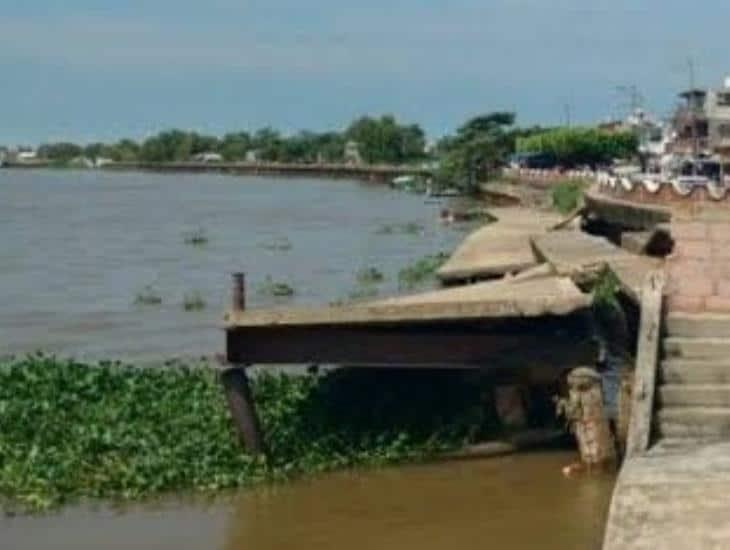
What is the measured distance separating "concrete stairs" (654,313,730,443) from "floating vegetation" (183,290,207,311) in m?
17.3

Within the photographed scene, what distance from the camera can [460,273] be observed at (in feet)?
70.6

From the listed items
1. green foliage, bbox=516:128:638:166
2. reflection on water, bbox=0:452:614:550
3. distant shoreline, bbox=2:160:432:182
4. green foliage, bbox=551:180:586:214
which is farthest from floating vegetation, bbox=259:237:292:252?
distant shoreline, bbox=2:160:432:182

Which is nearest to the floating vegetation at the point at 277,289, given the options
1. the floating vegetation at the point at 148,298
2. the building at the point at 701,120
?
the floating vegetation at the point at 148,298

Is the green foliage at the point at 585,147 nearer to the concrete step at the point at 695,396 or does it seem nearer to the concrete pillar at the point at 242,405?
the concrete pillar at the point at 242,405

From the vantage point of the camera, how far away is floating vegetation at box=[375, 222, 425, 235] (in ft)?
182

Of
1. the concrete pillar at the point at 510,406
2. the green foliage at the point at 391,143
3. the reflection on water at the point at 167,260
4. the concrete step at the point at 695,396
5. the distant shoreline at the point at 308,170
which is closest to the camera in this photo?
the concrete step at the point at 695,396

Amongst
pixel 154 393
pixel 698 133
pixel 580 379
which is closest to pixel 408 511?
pixel 580 379

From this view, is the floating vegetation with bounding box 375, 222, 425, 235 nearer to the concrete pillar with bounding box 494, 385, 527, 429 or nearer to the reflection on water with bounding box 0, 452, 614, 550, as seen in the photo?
the concrete pillar with bounding box 494, 385, 527, 429

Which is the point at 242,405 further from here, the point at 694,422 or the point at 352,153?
the point at 352,153

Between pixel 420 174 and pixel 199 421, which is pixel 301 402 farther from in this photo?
pixel 420 174

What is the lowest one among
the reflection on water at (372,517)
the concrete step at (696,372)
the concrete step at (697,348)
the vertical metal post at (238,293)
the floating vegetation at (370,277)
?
the floating vegetation at (370,277)

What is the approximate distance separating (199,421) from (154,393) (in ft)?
4.93

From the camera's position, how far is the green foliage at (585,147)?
315 feet

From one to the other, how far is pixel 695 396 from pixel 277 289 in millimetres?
20615
